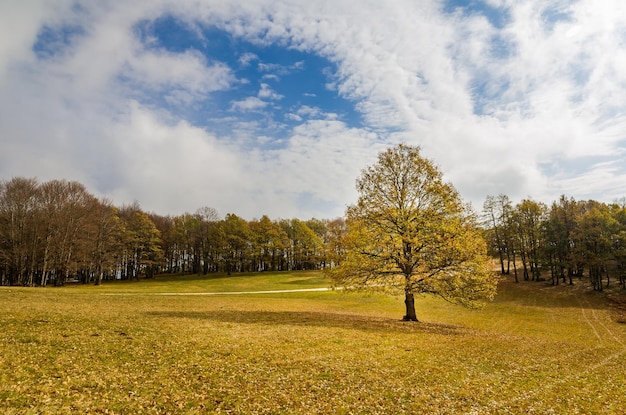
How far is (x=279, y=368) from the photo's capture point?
1392 centimetres

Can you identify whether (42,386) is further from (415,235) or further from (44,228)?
(44,228)

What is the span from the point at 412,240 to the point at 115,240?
247 ft

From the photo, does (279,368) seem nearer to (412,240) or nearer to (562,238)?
(412,240)

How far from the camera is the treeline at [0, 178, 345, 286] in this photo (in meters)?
57.4

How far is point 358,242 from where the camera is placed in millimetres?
28156

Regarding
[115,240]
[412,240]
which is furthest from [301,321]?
[115,240]

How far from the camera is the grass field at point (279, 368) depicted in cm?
1038

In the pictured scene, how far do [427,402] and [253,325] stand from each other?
14048 millimetres

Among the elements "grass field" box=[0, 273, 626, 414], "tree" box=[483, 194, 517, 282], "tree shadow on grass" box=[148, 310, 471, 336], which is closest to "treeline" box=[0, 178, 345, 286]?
"tree shadow on grass" box=[148, 310, 471, 336]

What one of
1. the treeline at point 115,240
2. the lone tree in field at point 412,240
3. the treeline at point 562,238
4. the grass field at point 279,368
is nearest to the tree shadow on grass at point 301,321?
the grass field at point 279,368

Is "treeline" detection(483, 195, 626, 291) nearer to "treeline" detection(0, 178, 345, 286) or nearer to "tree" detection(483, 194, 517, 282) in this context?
"tree" detection(483, 194, 517, 282)

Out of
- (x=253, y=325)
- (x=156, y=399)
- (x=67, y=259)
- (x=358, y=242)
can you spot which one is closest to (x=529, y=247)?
(x=358, y=242)

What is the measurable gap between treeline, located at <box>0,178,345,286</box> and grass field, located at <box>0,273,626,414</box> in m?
12.2

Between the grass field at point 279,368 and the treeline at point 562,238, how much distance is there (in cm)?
4034
